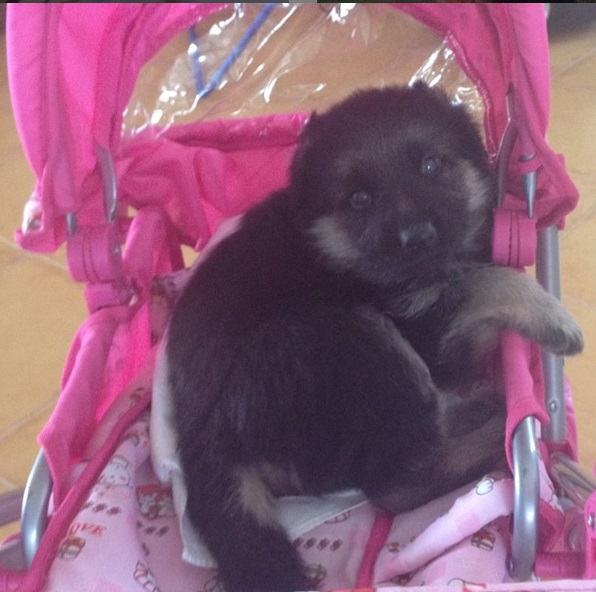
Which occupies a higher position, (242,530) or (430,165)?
(430,165)

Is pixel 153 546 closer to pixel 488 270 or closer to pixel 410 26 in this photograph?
pixel 488 270

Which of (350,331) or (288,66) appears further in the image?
(288,66)

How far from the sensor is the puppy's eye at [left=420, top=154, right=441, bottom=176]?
54.4 inches

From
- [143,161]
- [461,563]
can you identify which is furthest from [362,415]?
[143,161]

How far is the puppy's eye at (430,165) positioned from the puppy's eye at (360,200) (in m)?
0.09

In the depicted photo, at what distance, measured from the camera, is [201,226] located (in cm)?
168

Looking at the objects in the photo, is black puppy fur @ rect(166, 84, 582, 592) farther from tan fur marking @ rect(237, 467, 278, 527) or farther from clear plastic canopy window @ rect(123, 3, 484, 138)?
clear plastic canopy window @ rect(123, 3, 484, 138)

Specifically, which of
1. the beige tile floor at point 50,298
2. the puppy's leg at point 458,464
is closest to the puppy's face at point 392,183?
the puppy's leg at point 458,464

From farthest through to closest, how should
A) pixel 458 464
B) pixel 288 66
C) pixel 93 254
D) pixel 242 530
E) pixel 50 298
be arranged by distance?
1. pixel 50 298
2. pixel 288 66
3. pixel 93 254
4. pixel 458 464
5. pixel 242 530

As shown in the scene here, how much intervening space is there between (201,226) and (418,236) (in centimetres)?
54

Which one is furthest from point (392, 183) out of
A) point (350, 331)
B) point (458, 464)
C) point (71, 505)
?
point (71, 505)

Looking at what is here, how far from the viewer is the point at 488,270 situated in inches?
54.0

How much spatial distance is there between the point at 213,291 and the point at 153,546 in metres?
0.36

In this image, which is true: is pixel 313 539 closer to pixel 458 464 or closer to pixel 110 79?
pixel 458 464
